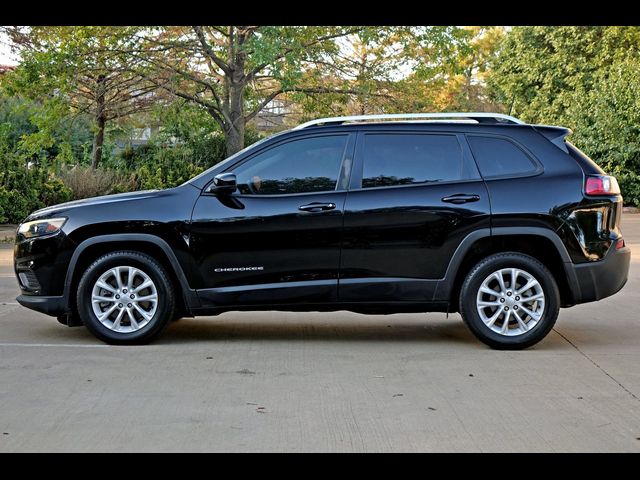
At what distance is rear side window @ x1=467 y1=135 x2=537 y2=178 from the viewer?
28.3ft

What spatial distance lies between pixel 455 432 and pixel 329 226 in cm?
308

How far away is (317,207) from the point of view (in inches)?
336

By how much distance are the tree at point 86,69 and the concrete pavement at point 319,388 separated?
1593cm

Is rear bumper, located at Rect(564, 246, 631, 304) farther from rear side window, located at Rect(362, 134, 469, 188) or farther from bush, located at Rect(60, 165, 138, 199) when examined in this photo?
bush, located at Rect(60, 165, 138, 199)

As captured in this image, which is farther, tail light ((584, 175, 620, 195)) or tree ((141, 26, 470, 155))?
tree ((141, 26, 470, 155))

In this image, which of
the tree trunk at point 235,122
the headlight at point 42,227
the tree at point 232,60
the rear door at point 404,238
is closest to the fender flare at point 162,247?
the headlight at point 42,227

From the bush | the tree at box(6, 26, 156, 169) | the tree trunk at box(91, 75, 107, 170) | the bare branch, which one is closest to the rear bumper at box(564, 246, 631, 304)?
the bush

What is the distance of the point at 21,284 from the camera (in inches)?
352

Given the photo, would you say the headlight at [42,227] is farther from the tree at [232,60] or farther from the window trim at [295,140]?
the tree at [232,60]

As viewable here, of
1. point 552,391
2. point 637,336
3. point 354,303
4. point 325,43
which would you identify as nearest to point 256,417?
point 552,391

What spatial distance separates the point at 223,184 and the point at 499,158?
227 centimetres

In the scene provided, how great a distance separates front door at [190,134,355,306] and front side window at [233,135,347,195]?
0.05 ft

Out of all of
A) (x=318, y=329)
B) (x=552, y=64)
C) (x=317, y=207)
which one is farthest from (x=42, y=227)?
(x=552, y=64)
